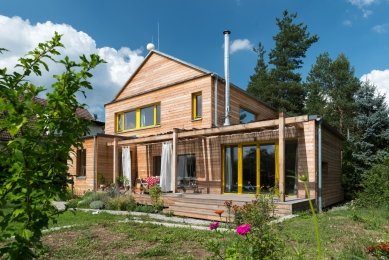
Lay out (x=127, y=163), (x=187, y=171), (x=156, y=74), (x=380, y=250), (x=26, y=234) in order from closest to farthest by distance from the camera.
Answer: (x=26, y=234), (x=380, y=250), (x=187, y=171), (x=127, y=163), (x=156, y=74)

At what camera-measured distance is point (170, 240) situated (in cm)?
507

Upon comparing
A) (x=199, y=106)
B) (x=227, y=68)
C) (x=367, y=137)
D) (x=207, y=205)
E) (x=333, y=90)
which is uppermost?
(x=333, y=90)

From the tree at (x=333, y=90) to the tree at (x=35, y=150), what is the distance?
2572cm

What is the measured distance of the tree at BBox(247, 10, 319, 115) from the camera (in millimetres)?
27016

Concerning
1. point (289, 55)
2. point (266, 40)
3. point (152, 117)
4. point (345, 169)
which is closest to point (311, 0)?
point (345, 169)

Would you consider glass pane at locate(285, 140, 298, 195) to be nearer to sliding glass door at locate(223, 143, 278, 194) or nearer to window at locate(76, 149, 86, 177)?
sliding glass door at locate(223, 143, 278, 194)

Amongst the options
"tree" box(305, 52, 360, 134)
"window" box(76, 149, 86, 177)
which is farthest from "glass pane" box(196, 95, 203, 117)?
"tree" box(305, 52, 360, 134)

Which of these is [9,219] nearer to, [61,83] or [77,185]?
[61,83]

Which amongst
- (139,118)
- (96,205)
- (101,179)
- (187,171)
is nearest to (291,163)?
(187,171)

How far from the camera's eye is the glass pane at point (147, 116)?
49.0 feet

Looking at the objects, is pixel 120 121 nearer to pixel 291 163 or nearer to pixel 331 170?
pixel 291 163

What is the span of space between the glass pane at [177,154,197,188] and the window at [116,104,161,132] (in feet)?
8.30

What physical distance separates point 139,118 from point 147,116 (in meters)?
0.65

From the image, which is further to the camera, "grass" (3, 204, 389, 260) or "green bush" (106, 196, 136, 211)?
"green bush" (106, 196, 136, 211)
